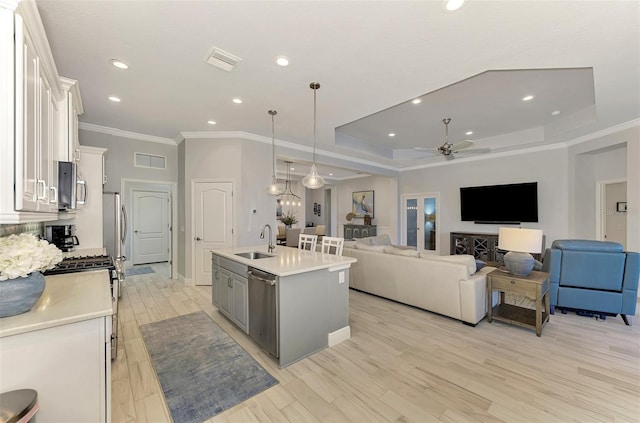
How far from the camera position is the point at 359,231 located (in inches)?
366

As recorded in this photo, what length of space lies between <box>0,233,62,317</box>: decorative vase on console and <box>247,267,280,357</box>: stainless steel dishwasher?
60.5 inches

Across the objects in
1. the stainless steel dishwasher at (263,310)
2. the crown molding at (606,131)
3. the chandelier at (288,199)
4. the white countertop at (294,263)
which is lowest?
the stainless steel dishwasher at (263,310)

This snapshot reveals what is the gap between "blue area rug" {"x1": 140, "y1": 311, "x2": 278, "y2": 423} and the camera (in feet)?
6.58

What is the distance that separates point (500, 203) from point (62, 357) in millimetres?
7618

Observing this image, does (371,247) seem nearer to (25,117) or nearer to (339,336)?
(339,336)

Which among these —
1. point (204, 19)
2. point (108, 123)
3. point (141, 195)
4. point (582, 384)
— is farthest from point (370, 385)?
point (141, 195)

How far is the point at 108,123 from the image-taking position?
452 cm

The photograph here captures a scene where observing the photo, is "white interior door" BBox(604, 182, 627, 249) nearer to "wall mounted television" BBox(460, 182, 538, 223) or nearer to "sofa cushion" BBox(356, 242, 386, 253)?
"wall mounted television" BBox(460, 182, 538, 223)

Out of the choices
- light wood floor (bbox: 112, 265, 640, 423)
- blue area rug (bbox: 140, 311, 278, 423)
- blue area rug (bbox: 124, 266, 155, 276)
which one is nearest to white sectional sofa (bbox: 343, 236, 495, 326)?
light wood floor (bbox: 112, 265, 640, 423)

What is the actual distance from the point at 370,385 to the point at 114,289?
2.63 metres

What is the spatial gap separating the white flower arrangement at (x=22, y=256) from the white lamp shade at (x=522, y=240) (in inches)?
163

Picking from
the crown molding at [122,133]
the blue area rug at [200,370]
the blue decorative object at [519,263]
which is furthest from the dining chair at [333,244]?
the crown molding at [122,133]

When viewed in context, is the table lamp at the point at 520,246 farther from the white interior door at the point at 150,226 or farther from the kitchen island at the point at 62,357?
the white interior door at the point at 150,226

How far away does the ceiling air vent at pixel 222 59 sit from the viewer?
2473mm
